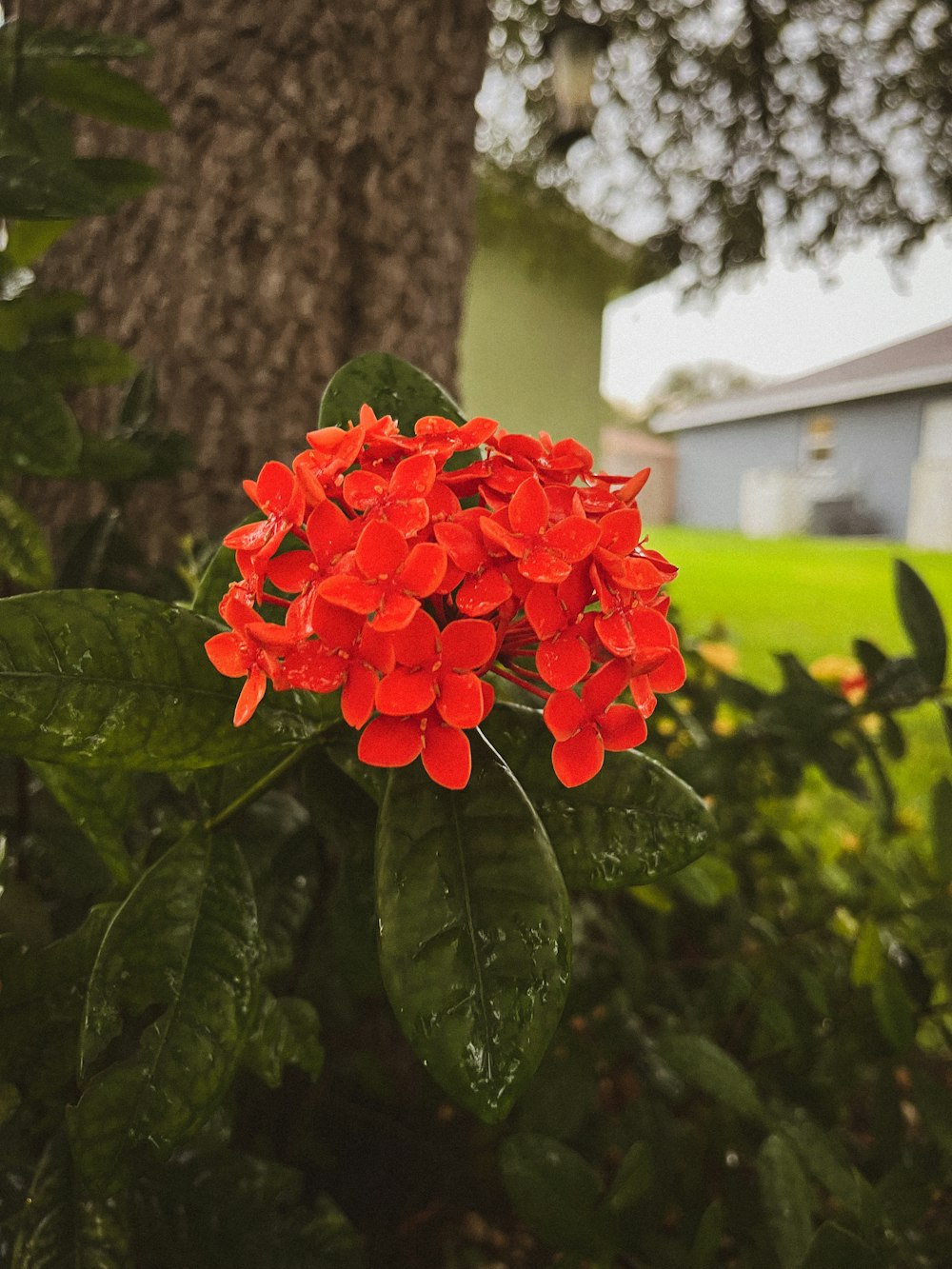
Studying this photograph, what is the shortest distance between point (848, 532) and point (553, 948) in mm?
2969

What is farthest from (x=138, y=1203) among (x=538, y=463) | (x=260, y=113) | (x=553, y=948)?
(x=260, y=113)

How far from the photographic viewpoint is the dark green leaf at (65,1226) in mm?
537

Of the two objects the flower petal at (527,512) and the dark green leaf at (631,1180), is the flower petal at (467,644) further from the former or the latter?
the dark green leaf at (631,1180)

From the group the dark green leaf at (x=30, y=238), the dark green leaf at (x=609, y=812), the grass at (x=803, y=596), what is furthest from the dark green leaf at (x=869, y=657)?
the grass at (x=803, y=596)

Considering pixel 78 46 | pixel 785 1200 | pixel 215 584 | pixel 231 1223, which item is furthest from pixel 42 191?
pixel 785 1200

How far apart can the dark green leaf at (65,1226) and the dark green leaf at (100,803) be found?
21 centimetres

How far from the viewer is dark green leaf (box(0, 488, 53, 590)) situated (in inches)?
29.5

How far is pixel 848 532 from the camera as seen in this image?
2986 millimetres

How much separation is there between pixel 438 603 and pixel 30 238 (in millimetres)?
749

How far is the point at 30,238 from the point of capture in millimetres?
868

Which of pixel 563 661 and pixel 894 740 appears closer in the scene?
pixel 563 661

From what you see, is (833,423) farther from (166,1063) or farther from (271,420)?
(166,1063)

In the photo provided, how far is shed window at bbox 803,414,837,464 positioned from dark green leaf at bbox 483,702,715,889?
302 centimetres

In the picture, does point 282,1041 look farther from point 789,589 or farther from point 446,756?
point 789,589
